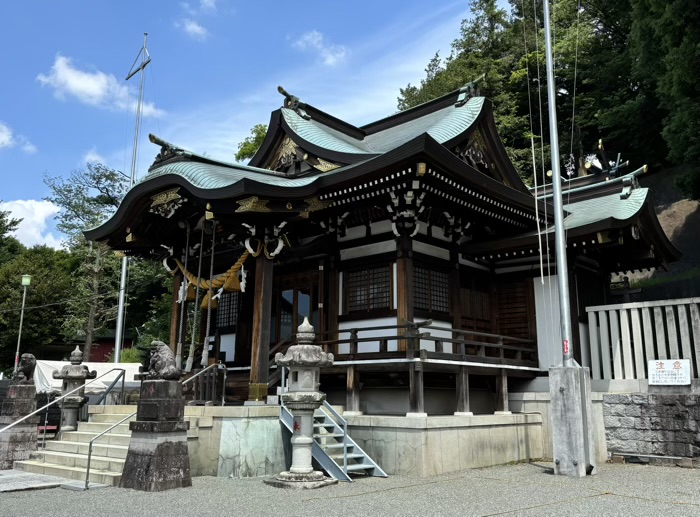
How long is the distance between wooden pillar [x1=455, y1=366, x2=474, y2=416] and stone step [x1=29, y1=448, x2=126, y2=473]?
19.0 ft

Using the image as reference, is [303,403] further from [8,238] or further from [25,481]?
[8,238]

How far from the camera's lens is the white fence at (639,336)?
37.0ft

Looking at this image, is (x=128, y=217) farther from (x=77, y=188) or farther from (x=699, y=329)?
(x=77, y=188)

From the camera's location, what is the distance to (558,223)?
9.49m

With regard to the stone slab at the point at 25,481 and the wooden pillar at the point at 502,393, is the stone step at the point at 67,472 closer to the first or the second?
the stone slab at the point at 25,481

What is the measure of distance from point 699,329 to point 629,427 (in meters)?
2.32

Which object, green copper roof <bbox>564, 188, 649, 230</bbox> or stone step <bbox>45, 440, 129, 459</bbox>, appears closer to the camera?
stone step <bbox>45, 440, 129, 459</bbox>

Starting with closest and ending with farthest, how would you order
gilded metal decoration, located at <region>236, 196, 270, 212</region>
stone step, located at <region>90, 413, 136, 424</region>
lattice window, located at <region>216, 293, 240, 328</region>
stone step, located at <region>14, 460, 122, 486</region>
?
1. stone step, located at <region>14, 460, 122, 486</region>
2. gilded metal decoration, located at <region>236, 196, 270, 212</region>
3. stone step, located at <region>90, 413, 136, 424</region>
4. lattice window, located at <region>216, 293, 240, 328</region>

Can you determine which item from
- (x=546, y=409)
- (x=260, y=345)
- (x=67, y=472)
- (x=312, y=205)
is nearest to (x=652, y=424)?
(x=546, y=409)

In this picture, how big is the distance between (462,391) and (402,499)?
3.84 metres

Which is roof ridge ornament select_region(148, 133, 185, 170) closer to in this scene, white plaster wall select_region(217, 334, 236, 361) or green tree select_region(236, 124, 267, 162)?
white plaster wall select_region(217, 334, 236, 361)

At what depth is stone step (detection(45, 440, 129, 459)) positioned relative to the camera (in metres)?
9.12

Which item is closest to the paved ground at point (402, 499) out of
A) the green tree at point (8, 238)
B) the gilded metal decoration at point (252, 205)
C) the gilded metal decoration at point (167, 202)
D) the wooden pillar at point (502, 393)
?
the wooden pillar at point (502, 393)

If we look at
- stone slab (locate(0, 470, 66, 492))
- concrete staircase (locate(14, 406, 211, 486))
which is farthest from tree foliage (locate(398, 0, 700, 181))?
stone slab (locate(0, 470, 66, 492))
